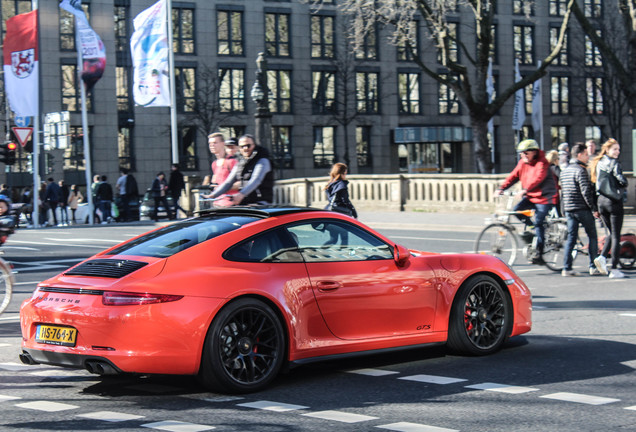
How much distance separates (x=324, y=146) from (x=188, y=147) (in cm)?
828

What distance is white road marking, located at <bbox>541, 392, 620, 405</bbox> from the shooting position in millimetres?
6625

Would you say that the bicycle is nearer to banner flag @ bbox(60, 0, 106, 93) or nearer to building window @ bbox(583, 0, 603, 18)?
banner flag @ bbox(60, 0, 106, 93)

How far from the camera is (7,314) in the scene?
39.1 feet

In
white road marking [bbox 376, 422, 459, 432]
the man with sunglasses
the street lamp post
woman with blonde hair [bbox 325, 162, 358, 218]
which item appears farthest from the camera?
the street lamp post

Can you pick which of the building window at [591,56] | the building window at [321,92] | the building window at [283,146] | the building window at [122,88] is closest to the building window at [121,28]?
the building window at [122,88]

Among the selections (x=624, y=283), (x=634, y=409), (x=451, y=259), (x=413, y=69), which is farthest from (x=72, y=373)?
(x=413, y=69)

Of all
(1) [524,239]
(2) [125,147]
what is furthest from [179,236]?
(2) [125,147]

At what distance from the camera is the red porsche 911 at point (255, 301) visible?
265 inches

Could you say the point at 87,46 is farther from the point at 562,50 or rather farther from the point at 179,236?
the point at 562,50

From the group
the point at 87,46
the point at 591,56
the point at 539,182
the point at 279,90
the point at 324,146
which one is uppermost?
the point at 591,56

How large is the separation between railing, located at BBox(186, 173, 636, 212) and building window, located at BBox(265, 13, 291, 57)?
21.4 meters

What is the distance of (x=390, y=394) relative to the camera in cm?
698

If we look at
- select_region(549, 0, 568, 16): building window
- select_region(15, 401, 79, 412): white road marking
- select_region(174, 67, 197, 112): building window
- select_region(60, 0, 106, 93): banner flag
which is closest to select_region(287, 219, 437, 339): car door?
select_region(15, 401, 79, 412): white road marking

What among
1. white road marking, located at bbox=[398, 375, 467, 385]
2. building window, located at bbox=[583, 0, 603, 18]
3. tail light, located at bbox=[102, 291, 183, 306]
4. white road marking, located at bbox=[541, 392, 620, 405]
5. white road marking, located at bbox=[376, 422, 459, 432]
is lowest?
white road marking, located at bbox=[398, 375, 467, 385]
